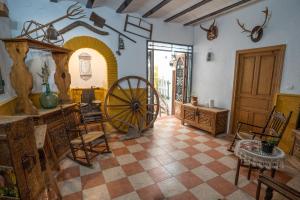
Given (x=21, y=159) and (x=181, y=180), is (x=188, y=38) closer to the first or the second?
(x=181, y=180)

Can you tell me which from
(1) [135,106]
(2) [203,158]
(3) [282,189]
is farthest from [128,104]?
(3) [282,189]

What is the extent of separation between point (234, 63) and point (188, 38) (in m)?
1.64

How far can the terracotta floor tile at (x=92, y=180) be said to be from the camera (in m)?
2.18

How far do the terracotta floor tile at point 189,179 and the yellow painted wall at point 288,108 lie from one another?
194cm

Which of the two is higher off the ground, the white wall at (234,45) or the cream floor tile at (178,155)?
the white wall at (234,45)

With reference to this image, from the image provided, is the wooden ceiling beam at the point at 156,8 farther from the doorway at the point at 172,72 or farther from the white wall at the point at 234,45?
the white wall at the point at 234,45

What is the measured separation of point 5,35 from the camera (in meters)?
2.63

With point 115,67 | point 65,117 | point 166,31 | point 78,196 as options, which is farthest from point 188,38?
point 78,196

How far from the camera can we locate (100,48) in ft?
11.8

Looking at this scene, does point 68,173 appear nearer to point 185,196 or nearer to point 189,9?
point 185,196

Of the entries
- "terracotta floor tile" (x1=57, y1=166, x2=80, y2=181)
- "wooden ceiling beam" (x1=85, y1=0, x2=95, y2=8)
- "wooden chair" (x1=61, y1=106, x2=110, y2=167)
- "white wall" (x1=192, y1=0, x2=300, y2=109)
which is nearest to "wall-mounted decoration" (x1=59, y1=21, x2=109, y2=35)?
"wooden ceiling beam" (x1=85, y1=0, x2=95, y2=8)

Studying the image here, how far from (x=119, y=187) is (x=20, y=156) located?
4.58 feet

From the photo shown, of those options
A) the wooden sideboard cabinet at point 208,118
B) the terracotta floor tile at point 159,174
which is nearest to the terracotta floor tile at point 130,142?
the terracotta floor tile at point 159,174

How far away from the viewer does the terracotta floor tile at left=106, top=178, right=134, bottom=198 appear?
6.68ft
